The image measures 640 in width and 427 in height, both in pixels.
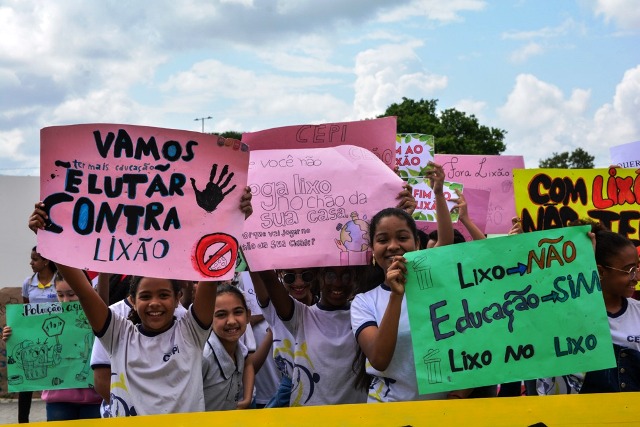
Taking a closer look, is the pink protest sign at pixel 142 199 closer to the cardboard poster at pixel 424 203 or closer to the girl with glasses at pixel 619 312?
the girl with glasses at pixel 619 312

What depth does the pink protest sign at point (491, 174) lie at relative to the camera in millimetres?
7656

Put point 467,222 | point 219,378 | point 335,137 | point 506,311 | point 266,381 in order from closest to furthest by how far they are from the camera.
→ point 506,311
point 219,378
point 335,137
point 266,381
point 467,222

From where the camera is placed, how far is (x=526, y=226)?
17.2 feet

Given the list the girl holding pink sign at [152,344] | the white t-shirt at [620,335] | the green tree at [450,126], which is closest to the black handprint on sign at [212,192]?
the girl holding pink sign at [152,344]

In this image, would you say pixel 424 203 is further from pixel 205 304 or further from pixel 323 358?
pixel 205 304

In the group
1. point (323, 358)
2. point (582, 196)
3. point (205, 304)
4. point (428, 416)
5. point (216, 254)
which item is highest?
point (582, 196)

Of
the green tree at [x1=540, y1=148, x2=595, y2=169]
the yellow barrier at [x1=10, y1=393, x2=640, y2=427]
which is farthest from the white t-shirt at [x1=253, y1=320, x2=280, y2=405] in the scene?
the green tree at [x1=540, y1=148, x2=595, y2=169]

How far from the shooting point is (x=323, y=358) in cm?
386

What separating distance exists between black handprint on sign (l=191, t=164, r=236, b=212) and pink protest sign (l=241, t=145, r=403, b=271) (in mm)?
657

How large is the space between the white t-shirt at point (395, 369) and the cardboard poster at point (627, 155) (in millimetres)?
4816

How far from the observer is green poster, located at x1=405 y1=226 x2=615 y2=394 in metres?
3.17

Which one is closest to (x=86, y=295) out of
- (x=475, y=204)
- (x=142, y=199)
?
(x=142, y=199)

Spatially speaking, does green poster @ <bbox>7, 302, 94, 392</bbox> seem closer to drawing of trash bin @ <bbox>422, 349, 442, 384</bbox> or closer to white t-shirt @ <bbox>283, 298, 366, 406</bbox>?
white t-shirt @ <bbox>283, 298, 366, 406</bbox>

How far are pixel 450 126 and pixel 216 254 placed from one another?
3360 cm
